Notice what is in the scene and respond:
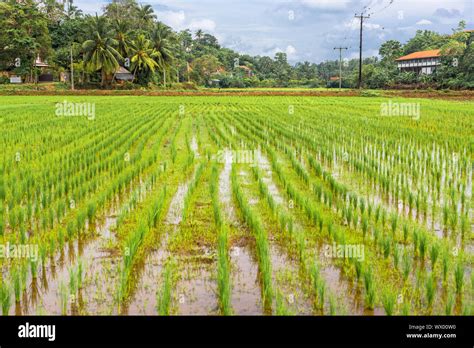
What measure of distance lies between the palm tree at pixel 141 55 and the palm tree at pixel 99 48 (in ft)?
8.06

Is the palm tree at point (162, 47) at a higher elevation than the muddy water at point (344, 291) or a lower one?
higher

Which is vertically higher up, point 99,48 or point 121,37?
point 121,37

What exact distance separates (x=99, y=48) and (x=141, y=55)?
170 inches

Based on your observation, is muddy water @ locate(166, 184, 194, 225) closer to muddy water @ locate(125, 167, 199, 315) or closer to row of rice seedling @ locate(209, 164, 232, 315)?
muddy water @ locate(125, 167, 199, 315)

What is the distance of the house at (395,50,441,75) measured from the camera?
5012cm

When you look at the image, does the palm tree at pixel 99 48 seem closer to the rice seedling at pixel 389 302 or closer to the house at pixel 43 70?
the house at pixel 43 70

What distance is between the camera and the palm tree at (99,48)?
37.3 m

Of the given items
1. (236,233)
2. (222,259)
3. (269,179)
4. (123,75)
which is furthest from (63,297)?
(123,75)

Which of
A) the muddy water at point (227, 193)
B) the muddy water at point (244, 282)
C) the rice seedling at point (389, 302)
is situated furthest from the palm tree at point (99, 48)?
the rice seedling at point (389, 302)

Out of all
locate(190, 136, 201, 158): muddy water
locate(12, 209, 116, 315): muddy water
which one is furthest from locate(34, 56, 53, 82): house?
locate(12, 209, 116, 315): muddy water

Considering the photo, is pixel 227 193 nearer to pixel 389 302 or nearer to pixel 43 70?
pixel 389 302

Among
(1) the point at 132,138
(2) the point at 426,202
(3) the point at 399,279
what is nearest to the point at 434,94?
(1) the point at 132,138

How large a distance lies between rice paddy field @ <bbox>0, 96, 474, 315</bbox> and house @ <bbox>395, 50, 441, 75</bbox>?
4509cm

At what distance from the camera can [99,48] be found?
37312mm
